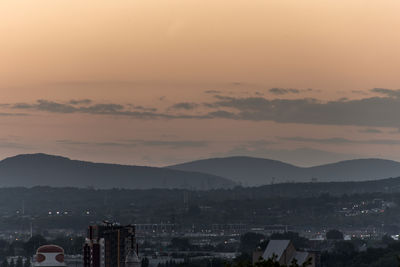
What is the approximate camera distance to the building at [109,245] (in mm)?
174875

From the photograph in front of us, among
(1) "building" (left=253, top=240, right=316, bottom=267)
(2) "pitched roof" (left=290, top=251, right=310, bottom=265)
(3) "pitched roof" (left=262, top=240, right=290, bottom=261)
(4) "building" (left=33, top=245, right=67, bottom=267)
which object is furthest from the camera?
(3) "pitched roof" (left=262, top=240, right=290, bottom=261)

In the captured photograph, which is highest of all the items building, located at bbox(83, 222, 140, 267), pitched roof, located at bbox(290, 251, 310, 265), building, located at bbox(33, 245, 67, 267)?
building, located at bbox(83, 222, 140, 267)

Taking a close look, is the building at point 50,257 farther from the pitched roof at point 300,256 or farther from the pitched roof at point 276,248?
the pitched roof at point 276,248

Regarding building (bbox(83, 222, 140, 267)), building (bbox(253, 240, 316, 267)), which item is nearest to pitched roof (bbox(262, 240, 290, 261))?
building (bbox(253, 240, 316, 267))

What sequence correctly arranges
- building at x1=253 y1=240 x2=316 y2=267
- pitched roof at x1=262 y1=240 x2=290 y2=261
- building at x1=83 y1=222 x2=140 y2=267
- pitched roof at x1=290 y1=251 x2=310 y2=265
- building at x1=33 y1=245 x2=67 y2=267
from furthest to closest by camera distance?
building at x1=83 y1=222 x2=140 y2=267, pitched roof at x1=262 y1=240 x2=290 y2=261, building at x1=253 y1=240 x2=316 y2=267, pitched roof at x1=290 y1=251 x2=310 y2=265, building at x1=33 y1=245 x2=67 y2=267

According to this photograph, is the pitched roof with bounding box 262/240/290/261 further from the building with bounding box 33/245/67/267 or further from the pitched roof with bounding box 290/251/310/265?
the building with bounding box 33/245/67/267

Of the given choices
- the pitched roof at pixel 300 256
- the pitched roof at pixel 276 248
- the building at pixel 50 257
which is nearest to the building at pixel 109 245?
the pitched roof at pixel 276 248

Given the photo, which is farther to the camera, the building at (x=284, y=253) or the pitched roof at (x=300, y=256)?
the building at (x=284, y=253)

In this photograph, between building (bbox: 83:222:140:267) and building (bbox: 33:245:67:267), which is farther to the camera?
building (bbox: 83:222:140:267)

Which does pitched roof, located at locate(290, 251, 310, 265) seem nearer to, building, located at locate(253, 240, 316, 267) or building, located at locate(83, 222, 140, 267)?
building, located at locate(253, 240, 316, 267)

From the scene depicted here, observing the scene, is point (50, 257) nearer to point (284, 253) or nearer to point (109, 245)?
point (284, 253)

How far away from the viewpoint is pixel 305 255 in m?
149

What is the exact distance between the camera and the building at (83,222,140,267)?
574ft

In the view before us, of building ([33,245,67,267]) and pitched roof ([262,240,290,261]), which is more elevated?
pitched roof ([262,240,290,261])
